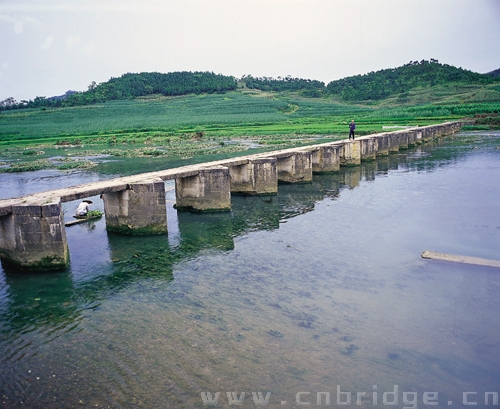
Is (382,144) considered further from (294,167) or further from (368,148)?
(294,167)

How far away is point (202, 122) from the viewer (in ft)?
210

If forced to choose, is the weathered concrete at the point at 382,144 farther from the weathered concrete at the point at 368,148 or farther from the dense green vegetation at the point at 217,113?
the dense green vegetation at the point at 217,113

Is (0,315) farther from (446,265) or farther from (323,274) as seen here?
(446,265)

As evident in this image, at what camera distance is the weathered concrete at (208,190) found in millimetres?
13789

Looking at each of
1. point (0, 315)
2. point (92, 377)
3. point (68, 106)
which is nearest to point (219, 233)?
point (0, 315)

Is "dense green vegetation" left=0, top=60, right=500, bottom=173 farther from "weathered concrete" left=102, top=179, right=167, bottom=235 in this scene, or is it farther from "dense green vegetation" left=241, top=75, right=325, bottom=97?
"weathered concrete" left=102, top=179, right=167, bottom=235

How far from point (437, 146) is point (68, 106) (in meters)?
74.8

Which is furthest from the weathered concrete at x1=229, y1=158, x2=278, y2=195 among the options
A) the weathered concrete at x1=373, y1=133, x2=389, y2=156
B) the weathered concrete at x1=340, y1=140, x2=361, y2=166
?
the weathered concrete at x1=373, y1=133, x2=389, y2=156

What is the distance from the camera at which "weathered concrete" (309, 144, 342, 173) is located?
21.4 meters

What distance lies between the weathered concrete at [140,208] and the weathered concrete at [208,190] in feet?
7.66

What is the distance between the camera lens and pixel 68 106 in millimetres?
88375

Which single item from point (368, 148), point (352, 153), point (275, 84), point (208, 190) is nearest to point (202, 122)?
point (368, 148)

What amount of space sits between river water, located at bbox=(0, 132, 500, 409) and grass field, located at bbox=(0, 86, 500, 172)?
17.7 meters

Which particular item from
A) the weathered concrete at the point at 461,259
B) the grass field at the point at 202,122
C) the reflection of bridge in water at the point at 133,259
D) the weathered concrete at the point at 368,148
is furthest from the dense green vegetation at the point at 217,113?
the weathered concrete at the point at 461,259
